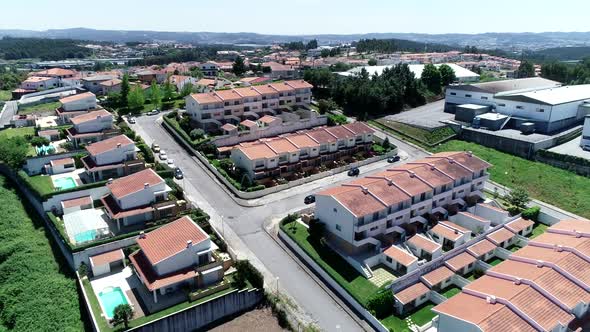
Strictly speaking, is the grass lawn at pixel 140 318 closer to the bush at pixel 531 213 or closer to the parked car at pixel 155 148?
the parked car at pixel 155 148

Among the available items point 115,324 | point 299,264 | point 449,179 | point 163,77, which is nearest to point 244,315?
point 299,264

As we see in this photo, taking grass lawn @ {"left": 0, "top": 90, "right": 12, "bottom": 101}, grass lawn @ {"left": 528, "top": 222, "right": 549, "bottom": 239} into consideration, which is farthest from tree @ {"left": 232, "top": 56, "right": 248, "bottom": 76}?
grass lawn @ {"left": 528, "top": 222, "right": 549, "bottom": 239}

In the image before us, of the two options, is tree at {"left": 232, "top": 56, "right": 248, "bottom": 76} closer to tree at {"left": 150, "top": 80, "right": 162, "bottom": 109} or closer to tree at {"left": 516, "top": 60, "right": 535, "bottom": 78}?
tree at {"left": 150, "top": 80, "right": 162, "bottom": 109}

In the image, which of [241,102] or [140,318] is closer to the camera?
[140,318]

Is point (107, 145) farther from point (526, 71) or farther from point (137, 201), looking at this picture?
point (526, 71)

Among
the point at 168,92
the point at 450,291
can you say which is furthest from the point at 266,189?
the point at 168,92

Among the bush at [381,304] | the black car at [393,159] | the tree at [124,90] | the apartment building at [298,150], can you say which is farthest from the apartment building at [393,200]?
the tree at [124,90]
